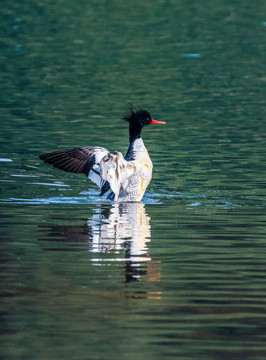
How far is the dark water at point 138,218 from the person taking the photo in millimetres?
8328

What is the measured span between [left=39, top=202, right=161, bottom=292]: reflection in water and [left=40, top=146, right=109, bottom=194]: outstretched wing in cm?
75

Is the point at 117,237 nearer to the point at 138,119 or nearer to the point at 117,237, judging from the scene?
the point at 117,237

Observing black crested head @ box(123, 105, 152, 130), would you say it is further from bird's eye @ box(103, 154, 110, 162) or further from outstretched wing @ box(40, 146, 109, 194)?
bird's eye @ box(103, 154, 110, 162)

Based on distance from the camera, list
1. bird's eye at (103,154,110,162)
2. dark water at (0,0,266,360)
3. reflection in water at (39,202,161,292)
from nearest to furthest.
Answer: dark water at (0,0,266,360) → reflection in water at (39,202,161,292) → bird's eye at (103,154,110,162)

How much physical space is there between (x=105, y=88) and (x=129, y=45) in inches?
436

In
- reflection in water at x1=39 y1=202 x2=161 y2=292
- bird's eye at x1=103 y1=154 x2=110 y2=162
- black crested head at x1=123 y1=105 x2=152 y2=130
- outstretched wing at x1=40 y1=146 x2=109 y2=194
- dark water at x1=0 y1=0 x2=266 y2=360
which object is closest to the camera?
dark water at x1=0 y1=0 x2=266 y2=360

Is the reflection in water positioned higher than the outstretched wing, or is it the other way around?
the outstretched wing

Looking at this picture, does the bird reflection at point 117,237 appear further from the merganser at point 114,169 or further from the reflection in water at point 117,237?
the merganser at point 114,169

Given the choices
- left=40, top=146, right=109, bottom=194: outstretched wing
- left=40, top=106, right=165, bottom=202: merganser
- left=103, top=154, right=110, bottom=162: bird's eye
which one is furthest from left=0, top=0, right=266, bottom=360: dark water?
left=103, top=154, right=110, bottom=162: bird's eye

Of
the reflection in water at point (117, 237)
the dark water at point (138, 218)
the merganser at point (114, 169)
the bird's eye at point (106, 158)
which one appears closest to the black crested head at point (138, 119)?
the merganser at point (114, 169)

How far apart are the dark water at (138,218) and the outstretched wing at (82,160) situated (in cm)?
43

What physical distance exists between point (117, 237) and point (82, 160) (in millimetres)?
3489

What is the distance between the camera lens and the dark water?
27.3 ft

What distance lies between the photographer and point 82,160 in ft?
50.7
